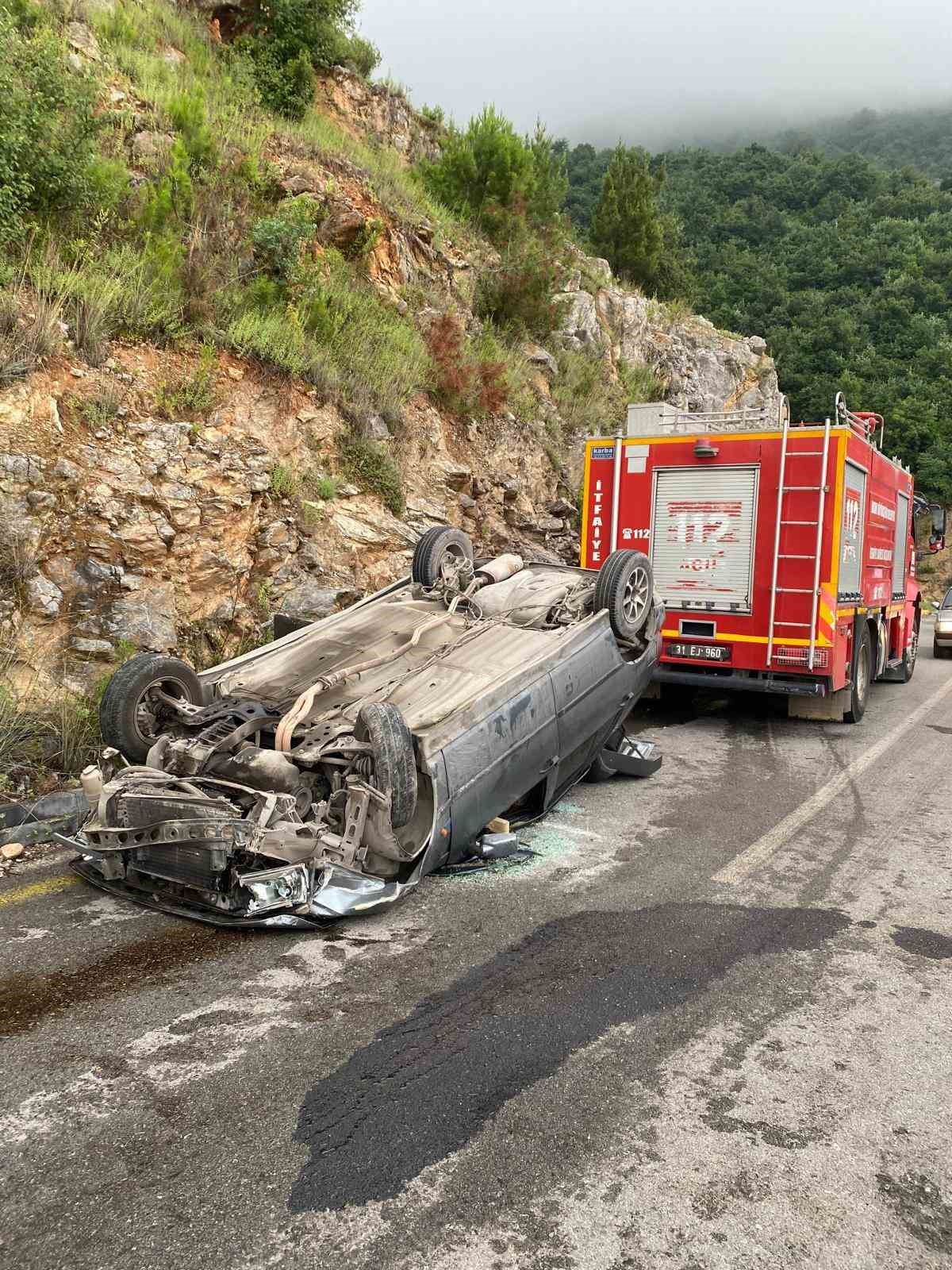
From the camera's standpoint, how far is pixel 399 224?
540 inches

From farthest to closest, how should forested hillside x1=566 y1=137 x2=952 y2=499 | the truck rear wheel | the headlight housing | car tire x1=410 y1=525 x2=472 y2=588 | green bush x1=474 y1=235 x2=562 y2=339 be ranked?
forested hillside x1=566 y1=137 x2=952 y2=499
green bush x1=474 y1=235 x2=562 y2=339
the truck rear wheel
car tire x1=410 y1=525 x2=472 y2=588
the headlight housing

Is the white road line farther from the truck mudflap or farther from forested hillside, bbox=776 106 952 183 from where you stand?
forested hillside, bbox=776 106 952 183

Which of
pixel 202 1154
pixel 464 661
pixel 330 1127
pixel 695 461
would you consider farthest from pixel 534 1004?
pixel 695 461

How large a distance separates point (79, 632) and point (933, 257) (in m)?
49.3

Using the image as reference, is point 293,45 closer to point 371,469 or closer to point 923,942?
point 371,469

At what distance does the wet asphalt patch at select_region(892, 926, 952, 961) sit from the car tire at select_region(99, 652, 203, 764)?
12.7 ft

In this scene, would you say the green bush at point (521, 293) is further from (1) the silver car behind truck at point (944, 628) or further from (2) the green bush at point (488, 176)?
(1) the silver car behind truck at point (944, 628)

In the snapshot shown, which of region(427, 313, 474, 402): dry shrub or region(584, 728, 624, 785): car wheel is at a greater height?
region(427, 313, 474, 402): dry shrub

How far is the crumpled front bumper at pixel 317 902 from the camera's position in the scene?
12.8 ft

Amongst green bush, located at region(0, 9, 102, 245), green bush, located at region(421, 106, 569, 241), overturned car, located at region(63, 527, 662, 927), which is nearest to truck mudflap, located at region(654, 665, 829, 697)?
overturned car, located at region(63, 527, 662, 927)

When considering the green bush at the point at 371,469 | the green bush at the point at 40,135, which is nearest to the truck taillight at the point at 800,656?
the green bush at the point at 371,469

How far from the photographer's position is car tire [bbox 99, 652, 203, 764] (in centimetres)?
485

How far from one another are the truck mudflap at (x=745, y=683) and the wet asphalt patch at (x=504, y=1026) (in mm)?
4387

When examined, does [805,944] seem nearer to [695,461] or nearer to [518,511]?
[695,461]
